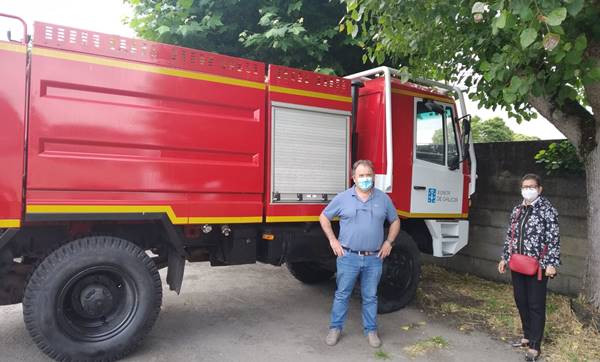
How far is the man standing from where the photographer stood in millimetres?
4039

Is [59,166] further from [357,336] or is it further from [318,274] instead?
[318,274]

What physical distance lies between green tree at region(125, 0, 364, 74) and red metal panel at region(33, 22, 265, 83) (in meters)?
2.25

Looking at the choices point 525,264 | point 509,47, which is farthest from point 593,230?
point 509,47

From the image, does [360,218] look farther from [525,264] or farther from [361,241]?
[525,264]

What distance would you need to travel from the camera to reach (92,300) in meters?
3.52

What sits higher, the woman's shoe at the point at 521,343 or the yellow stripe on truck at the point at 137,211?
the yellow stripe on truck at the point at 137,211

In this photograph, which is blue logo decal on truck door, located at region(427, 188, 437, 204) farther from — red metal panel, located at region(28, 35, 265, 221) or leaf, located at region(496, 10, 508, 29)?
leaf, located at region(496, 10, 508, 29)

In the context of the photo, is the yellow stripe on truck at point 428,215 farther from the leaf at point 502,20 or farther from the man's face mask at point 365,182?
the leaf at point 502,20

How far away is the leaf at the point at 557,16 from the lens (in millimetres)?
2711

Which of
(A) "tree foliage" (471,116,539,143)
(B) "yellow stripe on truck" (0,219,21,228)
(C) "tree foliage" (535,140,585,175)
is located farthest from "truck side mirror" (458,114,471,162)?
(A) "tree foliage" (471,116,539,143)

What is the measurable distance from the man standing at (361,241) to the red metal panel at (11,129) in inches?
90.8

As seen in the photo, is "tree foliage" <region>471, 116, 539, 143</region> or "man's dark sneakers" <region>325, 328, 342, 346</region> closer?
"man's dark sneakers" <region>325, 328, 342, 346</region>

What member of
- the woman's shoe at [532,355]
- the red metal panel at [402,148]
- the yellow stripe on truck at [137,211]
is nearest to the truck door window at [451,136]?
the red metal panel at [402,148]

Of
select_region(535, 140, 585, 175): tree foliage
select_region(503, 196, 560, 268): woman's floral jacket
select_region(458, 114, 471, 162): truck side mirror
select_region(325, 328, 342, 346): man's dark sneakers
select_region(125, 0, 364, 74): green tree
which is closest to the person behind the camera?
select_region(503, 196, 560, 268): woman's floral jacket
